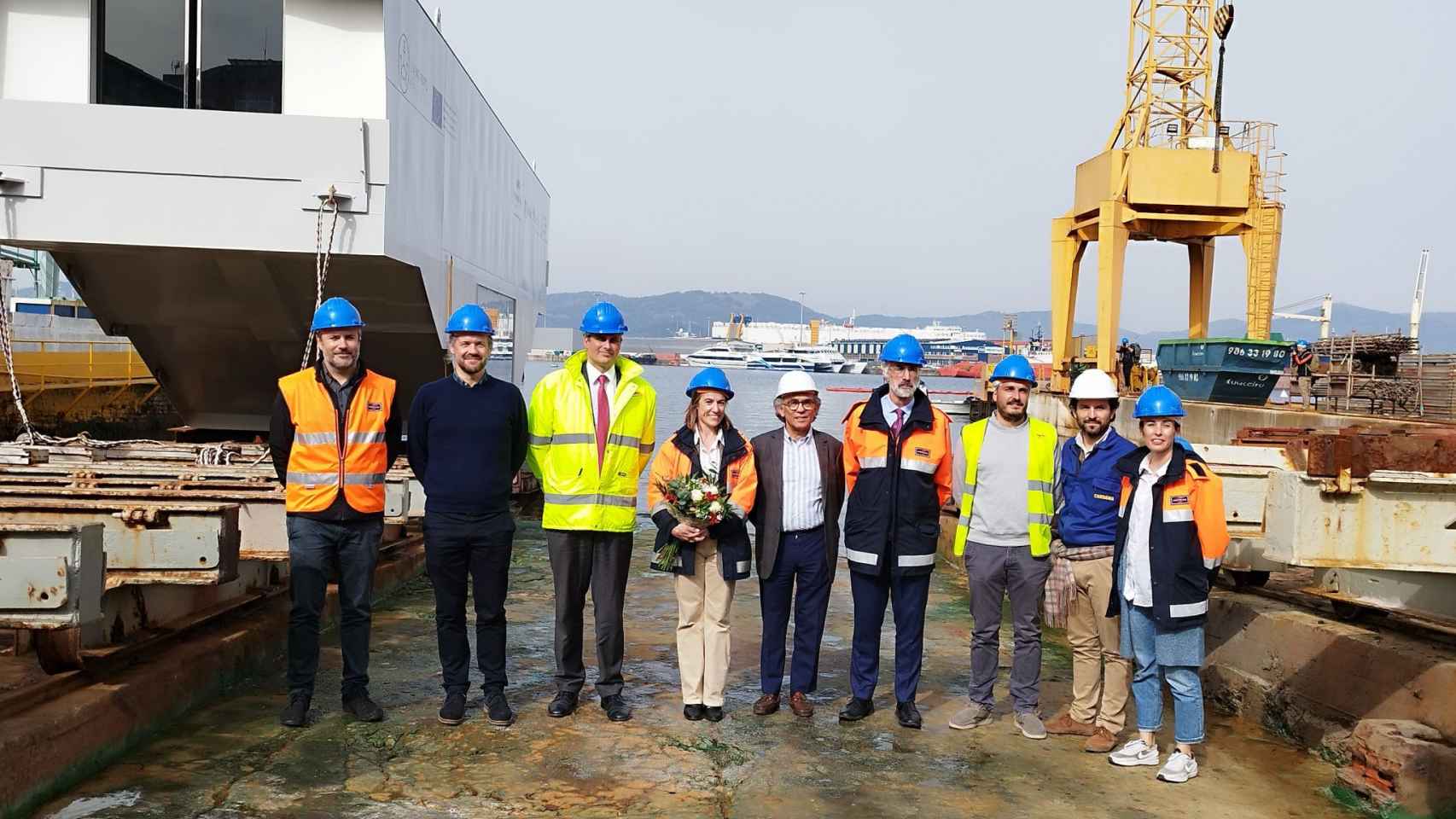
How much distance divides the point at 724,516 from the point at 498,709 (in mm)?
1412

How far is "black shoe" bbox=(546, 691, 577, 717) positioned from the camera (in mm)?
5562

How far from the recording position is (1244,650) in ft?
21.0

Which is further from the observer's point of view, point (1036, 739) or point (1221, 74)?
point (1221, 74)

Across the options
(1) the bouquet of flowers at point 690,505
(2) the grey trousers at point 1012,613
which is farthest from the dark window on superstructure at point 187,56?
(2) the grey trousers at point 1012,613

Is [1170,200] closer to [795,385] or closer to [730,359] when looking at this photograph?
[795,385]

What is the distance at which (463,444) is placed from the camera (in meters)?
5.27

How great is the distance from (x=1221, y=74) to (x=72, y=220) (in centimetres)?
2796

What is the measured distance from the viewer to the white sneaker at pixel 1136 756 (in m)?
5.11

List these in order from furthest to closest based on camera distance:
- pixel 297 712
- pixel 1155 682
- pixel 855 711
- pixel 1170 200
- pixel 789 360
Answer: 1. pixel 789 360
2. pixel 1170 200
3. pixel 855 711
4. pixel 297 712
5. pixel 1155 682

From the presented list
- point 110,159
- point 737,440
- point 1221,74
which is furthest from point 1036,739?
point 1221,74

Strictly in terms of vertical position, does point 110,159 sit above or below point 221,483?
above

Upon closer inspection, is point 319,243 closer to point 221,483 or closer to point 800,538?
point 221,483

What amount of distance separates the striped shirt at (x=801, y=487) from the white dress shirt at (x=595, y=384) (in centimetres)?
87

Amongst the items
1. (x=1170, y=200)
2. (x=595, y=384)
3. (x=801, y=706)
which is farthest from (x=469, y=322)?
(x=1170, y=200)
